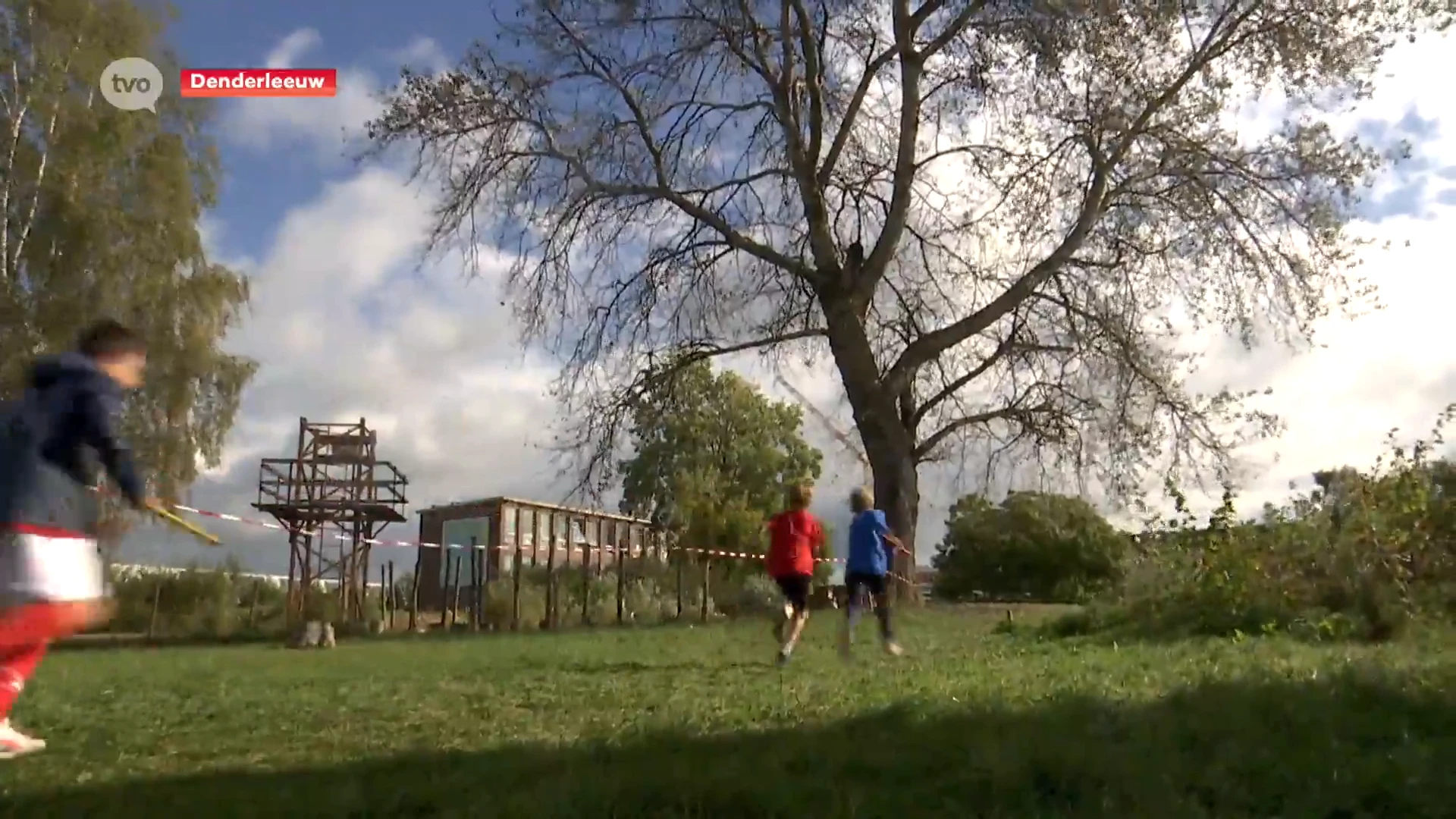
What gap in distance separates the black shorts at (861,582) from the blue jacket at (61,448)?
21.4ft

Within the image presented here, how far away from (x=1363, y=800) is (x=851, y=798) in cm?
210

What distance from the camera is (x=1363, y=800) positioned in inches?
193

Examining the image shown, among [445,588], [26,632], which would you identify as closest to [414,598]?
[445,588]

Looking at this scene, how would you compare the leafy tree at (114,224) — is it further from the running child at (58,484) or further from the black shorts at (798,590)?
the running child at (58,484)

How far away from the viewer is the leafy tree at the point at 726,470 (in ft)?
143

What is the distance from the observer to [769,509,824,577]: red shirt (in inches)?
408

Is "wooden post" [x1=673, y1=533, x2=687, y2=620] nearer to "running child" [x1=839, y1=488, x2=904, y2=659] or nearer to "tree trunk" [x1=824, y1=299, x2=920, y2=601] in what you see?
"tree trunk" [x1=824, y1=299, x2=920, y2=601]

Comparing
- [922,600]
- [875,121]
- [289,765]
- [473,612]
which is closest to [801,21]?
[875,121]

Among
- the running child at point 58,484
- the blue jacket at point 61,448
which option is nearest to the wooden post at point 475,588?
the running child at point 58,484

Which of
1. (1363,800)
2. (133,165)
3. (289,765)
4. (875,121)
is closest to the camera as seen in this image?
(1363,800)

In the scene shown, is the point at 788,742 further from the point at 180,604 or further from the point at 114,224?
the point at 114,224

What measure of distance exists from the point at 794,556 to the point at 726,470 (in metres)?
44.9

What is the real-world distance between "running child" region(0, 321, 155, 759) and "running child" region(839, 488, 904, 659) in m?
6.48

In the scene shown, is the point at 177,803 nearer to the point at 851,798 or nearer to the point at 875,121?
Answer: the point at 851,798
